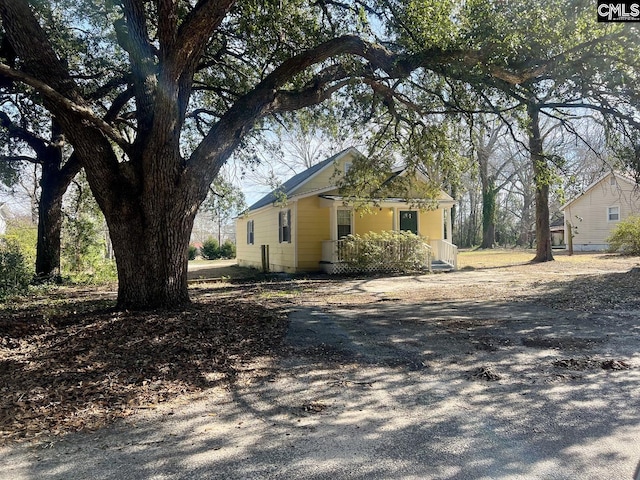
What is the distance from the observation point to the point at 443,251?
17844 millimetres

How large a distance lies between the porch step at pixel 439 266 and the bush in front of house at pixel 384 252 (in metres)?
0.92

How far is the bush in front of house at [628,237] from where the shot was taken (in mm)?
21359

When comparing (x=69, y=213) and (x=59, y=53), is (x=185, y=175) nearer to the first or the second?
(x=59, y=53)

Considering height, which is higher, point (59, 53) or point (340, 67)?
point (59, 53)

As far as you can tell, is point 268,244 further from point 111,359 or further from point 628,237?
point 628,237

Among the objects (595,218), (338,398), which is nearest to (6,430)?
(338,398)

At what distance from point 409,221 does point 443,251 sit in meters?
1.90

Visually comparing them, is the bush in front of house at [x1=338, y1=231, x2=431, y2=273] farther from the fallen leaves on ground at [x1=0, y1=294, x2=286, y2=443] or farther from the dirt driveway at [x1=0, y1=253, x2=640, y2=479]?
the dirt driveway at [x1=0, y1=253, x2=640, y2=479]

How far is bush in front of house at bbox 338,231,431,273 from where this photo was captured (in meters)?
15.2

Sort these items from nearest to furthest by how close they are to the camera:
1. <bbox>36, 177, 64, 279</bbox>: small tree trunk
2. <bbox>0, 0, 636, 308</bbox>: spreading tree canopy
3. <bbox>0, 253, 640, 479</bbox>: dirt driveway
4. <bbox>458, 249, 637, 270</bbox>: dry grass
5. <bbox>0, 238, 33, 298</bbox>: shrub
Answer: <bbox>0, 253, 640, 479</bbox>: dirt driveway → <bbox>0, 0, 636, 308</bbox>: spreading tree canopy → <bbox>0, 238, 33, 298</bbox>: shrub → <bbox>36, 177, 64, 279</bbox>: small tree trunk → <bbox>458, 249, 637, 270</bbox>: dry grass

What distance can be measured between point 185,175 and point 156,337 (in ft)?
8.14

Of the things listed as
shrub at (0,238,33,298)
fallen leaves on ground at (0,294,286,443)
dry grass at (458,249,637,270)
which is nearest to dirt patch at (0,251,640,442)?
fallen leaves on ground at (0,294,286,443)

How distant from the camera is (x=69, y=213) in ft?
57.0

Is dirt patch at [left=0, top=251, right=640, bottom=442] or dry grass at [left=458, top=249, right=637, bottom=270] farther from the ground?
dry grass at [left=458, top=249, right=637, bottom=270]
